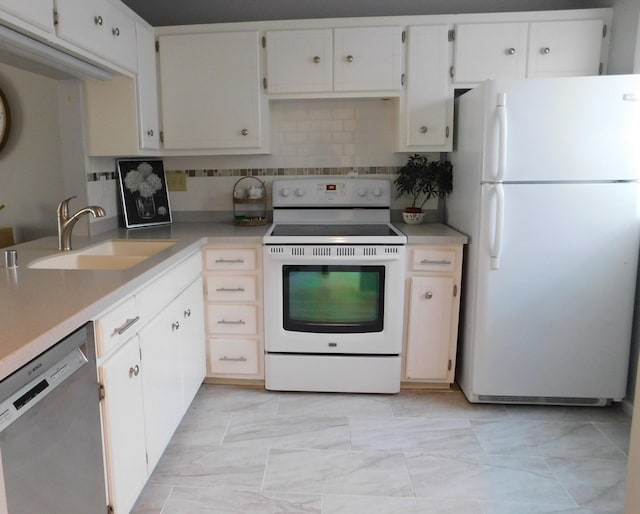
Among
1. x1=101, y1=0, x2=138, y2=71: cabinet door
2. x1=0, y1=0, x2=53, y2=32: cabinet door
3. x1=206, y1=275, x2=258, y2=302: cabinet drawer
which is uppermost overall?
x1=101, y1=0, x2=138, y2=71: cabinet door

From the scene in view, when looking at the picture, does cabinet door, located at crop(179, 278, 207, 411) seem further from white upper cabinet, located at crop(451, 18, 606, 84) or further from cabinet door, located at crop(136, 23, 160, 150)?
white upper cabinet, located at crop(451, 18, 606, 84)

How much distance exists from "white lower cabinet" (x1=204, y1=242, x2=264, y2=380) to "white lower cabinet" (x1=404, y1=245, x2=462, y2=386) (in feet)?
2.77

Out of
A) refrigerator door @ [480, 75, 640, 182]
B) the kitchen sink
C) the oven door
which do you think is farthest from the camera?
the oven door

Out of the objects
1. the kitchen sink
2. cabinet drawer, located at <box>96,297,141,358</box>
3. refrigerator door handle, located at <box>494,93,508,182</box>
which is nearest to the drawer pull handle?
cabinet drawer, located at <box>96,297,141,358</box>

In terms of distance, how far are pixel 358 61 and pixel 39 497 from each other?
252cm

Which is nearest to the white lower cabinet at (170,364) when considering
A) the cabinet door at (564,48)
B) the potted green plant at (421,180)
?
the potted green plant at (421,180)

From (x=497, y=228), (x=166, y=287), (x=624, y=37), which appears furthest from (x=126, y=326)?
(x=624, y=37)

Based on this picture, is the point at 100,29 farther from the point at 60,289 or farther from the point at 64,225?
the point at 60,289

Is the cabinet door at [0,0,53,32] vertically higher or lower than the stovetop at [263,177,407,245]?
higher

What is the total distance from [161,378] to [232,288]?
2.63ft

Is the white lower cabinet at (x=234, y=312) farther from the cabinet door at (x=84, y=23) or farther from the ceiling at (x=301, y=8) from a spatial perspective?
the ceiling at (x=301, y=8)

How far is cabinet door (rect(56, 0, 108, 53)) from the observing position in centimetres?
186

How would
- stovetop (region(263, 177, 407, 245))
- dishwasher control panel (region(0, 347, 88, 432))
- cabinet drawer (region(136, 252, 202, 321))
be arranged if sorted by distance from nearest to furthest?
1. dishwasher control panel (region(0, 347, 88, 432))
2. cabinet drawer (region(136, 252, 202, 321))
3. stovetop (region(263, 177, 407, 245))

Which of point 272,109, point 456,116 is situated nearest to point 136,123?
point 272,109
